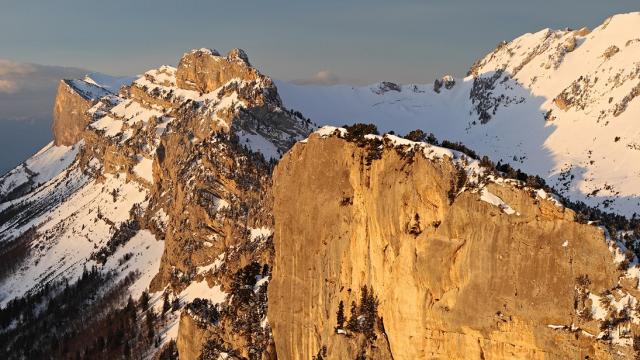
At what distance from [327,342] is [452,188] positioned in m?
20.1

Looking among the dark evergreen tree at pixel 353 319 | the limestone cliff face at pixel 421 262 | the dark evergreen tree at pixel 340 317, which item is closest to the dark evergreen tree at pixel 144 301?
the limestone cliff face at pixel 421 262

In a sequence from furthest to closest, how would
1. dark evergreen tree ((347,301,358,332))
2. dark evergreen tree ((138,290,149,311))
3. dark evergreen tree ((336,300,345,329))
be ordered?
dark evergreen tree ((138,290,149,311)) < dark evergreen tree ((336,300,345,329)) < dark evergreen tree ((347,301,358,332))

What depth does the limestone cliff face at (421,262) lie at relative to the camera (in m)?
44.7

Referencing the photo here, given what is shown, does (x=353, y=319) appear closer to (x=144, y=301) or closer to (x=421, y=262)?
(x=421, y=262)

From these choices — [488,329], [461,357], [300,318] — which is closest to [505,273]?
[488,329]

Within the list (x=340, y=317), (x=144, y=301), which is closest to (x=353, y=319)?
(x=340, y=317)

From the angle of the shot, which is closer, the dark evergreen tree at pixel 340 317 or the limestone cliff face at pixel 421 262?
the limestone cliff face at pixel 421 262

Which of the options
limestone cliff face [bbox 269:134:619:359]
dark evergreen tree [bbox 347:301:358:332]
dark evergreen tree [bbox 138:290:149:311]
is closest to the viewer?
limestone cliff face [bbox 269:134:619:359]

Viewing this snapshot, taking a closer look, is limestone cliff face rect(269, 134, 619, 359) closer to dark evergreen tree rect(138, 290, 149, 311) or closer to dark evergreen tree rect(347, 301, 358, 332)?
dark evergreen tree rect(347, 301, 358, 332)

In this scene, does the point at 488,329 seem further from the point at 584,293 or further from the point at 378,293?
the point at 378,293

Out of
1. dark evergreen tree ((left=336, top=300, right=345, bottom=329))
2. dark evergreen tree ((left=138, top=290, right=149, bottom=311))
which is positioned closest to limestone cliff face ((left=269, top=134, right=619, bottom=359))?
dark evergreen tree ((left=336, top=300, right=345, bottom=329))

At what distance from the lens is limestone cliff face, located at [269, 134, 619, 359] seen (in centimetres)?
4472

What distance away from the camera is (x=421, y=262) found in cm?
5109

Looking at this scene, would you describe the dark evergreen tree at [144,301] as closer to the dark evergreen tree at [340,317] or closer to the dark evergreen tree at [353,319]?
the dark evergreen tree at [340,317]
